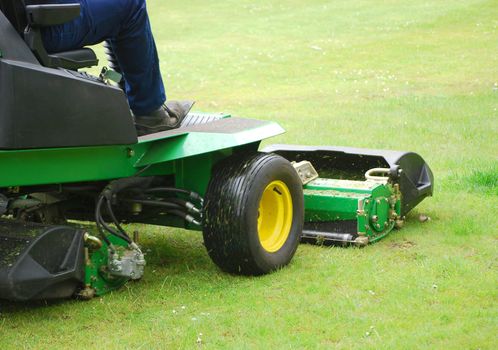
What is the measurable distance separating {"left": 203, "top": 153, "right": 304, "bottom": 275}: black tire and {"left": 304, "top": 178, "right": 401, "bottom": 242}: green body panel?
1.78 feet

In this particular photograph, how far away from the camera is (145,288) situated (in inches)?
178

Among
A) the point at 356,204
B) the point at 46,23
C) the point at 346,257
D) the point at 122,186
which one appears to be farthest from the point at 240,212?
the point at 46,23

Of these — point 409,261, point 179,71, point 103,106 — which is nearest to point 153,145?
point 103,106

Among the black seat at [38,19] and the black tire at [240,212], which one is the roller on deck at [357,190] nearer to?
the black tire at [240,212]

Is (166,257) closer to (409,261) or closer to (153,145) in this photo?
(153,145)

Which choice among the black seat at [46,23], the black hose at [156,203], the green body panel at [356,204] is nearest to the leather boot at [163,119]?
the black hose at [156,203]

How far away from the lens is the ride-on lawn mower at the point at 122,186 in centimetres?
383

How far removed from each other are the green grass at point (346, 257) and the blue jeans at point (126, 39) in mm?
892

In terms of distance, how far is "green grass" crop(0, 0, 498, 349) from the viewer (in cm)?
385

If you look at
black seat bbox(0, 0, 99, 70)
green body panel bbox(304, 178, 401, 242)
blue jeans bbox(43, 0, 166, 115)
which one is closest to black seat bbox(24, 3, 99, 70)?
black seat bbox(0, 0, 99, 70)

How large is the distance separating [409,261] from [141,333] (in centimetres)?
163

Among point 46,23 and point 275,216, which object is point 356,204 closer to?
point 275,216

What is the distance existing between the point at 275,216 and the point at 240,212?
45 centimetres

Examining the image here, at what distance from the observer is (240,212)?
4473 mm
